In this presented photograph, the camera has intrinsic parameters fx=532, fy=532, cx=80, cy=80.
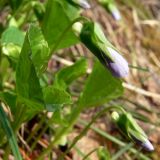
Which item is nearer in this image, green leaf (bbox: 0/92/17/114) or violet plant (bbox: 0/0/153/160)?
violet plant (bbox: 0/0/153/160)

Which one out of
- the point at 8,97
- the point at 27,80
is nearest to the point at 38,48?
the point at 27,80

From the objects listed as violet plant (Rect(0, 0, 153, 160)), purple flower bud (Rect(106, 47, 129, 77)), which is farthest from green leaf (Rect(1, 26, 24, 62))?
purple flower bud (Rect(106, 47, 129, 77))

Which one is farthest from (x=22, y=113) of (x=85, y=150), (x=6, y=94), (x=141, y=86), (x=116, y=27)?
(x=116, y=27)

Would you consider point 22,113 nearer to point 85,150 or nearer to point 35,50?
point 35,50

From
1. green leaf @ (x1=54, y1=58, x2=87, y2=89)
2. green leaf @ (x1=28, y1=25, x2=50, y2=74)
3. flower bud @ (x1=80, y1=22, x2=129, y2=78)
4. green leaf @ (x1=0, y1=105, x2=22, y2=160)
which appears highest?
green leaf @ (x1=28, y1=25, x2=50, y2=74)

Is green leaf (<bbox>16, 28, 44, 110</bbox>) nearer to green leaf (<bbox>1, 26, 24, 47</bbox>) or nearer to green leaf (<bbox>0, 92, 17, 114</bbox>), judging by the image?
green leaf (<bbox>0, 92, 17, 114</bbox>)

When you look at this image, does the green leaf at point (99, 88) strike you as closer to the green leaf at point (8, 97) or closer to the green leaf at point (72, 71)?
the green leaf at point (72, 71)

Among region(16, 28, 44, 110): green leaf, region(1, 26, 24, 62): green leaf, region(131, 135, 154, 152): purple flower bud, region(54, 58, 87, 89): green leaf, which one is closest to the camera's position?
region(16, 28, 44, 110): green leaf
